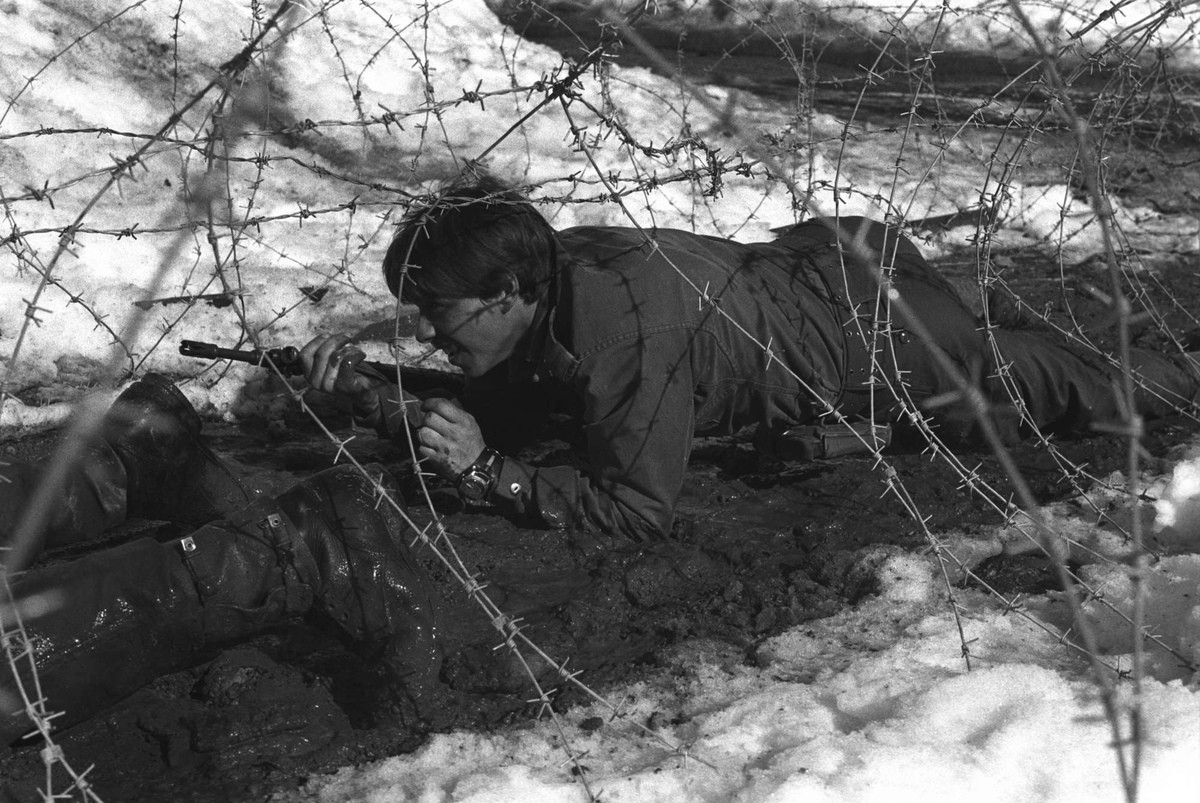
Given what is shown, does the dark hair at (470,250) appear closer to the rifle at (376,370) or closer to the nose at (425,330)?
the nose at (425,330)

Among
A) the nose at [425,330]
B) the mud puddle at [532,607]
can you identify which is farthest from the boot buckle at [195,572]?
the nose at [425,330]

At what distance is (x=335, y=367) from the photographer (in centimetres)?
335

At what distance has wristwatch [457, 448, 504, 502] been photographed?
10.4 feet

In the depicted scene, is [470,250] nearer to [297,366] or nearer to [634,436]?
[634,436]

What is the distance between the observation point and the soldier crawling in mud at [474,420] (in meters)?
2.63

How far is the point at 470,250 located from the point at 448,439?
574 mm

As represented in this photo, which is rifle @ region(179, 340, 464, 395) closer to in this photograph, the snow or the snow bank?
the snow

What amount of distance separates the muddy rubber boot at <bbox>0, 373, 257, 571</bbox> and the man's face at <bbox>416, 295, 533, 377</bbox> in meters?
0.79

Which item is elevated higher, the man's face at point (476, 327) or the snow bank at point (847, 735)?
the man's face at point (476, 327)

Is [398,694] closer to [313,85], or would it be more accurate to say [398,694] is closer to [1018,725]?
[1018,725]

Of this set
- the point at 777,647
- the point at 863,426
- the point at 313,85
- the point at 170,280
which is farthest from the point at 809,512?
the point at 313,85

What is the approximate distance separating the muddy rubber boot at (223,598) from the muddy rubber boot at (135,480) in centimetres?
36

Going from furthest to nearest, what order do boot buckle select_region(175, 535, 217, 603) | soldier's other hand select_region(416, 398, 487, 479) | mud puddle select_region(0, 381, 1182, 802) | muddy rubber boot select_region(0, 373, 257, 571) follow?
1. soldier's other hand select_region(416, 398, 487, 479)
2. muddy rubber boot select_region(0, 373, 257, 571)
3. boot buckle select_region(175, 535, 217, 603)
4. mud puddle select_region(0, 381, 1182, 802)

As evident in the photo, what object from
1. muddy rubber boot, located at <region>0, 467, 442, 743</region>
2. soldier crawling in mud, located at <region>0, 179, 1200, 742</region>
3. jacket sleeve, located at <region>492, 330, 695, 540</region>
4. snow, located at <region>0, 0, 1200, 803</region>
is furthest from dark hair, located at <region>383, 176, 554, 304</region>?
muddy rubber boot, located at <region>0, 467, 442, 743</region>
